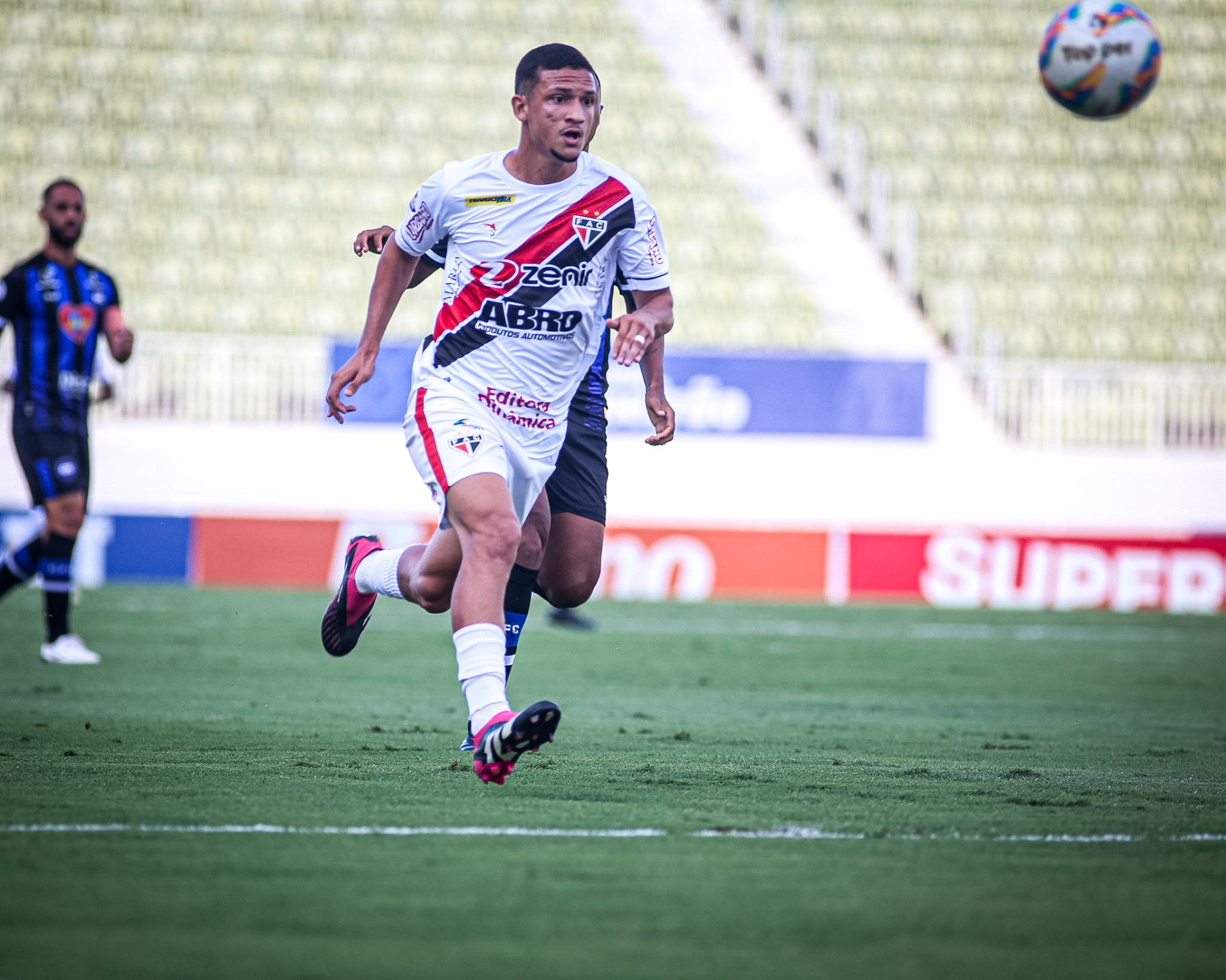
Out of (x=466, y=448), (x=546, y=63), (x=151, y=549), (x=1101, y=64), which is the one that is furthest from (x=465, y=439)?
(x=151, y=549)

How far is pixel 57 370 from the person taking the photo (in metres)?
8.71

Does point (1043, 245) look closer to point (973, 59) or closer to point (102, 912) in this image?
point (973, 59)

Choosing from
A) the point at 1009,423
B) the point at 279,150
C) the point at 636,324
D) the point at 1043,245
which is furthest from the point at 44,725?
the point at 1043,245

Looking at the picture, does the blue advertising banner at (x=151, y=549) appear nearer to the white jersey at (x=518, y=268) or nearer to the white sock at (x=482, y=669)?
the white jersey at (x=518, y=268)

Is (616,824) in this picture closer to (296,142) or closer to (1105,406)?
(1105,406)

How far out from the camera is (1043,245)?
21.4m

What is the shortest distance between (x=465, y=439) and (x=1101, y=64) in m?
4.96

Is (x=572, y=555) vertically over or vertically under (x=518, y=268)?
under

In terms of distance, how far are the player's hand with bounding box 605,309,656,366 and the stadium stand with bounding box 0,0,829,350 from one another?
14.0 m

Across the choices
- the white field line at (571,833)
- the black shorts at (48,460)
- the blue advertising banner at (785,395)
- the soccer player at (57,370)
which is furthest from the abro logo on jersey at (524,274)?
Answer: the blue advertising banner at (785,395)

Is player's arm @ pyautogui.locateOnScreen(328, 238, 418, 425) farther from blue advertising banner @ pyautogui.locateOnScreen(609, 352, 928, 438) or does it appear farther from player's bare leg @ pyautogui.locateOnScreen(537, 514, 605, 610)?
blue advertising banner @ pyautogui.locateOnScreen(609, 352, 928, 438)

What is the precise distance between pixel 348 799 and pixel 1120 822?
6.81 feet

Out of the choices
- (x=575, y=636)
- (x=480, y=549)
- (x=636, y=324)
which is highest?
(x=636, y=324)

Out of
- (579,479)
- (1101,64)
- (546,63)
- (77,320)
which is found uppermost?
(1101,64)
